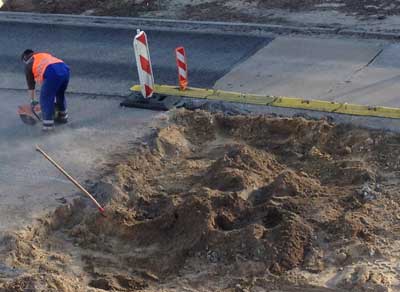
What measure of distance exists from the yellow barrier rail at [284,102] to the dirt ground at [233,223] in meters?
0.54

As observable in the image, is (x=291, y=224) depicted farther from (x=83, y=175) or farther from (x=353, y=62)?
(x=353, y=62)

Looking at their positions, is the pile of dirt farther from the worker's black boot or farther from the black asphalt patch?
the worker's black boot

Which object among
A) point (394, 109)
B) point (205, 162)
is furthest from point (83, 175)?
point (394, 109)

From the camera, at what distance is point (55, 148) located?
10.5 m

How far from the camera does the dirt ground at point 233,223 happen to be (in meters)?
7.44

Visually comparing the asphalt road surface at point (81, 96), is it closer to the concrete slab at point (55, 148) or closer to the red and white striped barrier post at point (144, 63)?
the concrete slab at point (55, 148)

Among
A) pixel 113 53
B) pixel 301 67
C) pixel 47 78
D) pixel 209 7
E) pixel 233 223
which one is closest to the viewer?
pixel 233 223

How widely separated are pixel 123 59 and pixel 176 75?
1.44 metres

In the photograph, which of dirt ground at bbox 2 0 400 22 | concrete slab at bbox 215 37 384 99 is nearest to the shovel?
concrete slab at bbox 215 37 384 99

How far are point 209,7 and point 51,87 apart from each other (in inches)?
262

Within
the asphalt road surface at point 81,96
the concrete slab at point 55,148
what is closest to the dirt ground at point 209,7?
the asphalt road surface at point 81,96

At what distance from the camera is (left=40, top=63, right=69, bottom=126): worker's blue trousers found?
1084 cm

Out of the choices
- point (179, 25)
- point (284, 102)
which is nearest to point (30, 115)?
point (284, 102)

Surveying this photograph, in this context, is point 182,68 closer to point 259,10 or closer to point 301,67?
point 301,67
